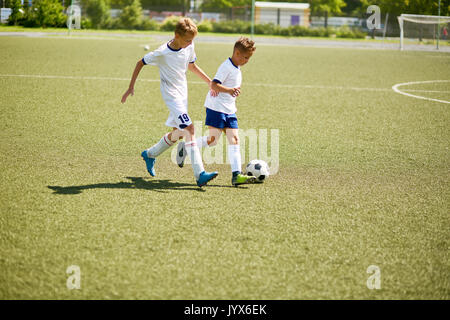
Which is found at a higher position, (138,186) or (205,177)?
(205,177)

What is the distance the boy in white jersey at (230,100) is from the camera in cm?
514

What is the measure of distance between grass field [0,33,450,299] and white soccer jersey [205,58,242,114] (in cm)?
87

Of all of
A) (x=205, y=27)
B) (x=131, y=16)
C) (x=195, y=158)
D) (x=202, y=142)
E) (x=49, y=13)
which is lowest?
(x=195, y=158)

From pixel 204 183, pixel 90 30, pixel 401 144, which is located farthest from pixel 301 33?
pixel 204 183

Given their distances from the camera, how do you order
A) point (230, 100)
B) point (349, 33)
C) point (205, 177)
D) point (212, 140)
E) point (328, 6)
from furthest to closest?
point (328, 6) → point (349, 33) → point (212, 140) → point (230, 100) → point (205, 177)

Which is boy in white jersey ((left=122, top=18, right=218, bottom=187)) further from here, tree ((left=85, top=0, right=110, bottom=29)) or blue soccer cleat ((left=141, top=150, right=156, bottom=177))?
tree ((left=85, top=0, right=110, bottom=29))

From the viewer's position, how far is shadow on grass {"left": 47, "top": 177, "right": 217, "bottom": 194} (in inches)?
195

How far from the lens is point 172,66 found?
16.8 feet

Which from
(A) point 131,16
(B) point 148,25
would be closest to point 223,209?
(B) point 148,25

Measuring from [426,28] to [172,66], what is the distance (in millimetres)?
29403

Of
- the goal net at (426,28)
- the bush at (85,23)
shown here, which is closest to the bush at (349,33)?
the goal net at (426,28)

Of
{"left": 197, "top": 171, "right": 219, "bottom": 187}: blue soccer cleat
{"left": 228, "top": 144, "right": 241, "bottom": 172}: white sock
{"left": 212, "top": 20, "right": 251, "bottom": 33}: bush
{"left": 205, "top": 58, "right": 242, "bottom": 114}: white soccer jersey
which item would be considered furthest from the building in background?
{"left": 197, "top": 171, "right": 219, "bottom": 187}: blue soccer cleat

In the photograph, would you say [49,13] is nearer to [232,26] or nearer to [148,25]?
[148,25]
